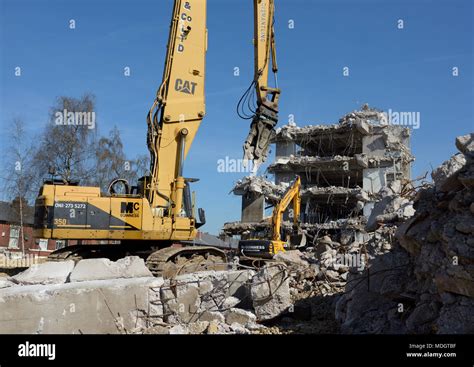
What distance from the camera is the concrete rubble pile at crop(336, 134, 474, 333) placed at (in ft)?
18.4

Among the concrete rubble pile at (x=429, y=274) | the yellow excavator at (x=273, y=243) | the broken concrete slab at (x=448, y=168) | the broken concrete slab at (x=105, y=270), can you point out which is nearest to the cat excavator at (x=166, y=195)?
Answer: the broken concrete slab at (x=105, y=270)

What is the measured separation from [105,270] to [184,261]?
384 cm

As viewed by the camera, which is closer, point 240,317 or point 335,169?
point 240,317

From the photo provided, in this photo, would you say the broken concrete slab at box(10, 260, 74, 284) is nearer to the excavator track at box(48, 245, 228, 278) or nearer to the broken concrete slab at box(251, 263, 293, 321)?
the excavator track at box(48, 245, 228, 278)

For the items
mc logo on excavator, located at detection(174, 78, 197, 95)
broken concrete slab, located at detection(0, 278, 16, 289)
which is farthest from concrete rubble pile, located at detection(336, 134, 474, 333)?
mc logo on excavator, located at detection(174, 78, 197, 95)

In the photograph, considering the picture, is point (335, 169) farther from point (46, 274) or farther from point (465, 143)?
point (46, 274)

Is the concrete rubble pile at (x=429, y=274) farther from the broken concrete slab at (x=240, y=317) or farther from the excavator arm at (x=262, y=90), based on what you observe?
the excavator arm at (x=262, y=90)

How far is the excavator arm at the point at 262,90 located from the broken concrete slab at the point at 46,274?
5.08 metres

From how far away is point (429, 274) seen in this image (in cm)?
639

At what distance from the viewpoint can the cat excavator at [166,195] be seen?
1140 cm

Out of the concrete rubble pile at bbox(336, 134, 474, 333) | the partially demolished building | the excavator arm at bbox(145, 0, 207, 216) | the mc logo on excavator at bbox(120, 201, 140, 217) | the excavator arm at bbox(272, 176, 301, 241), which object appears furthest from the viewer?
the partially demolished building

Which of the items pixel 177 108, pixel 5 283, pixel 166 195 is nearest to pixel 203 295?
pixel 5 283

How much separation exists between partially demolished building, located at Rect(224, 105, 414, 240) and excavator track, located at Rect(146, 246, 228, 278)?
23.5 meters
